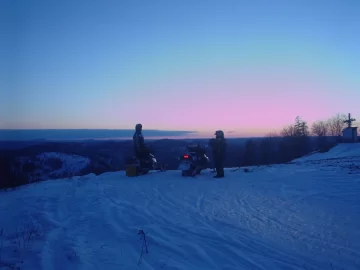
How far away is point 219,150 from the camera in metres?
13.6

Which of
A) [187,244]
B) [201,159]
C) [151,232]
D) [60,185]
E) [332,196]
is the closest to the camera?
[187,244]

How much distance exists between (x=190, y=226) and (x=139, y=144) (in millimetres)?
8470

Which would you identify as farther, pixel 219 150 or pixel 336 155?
pixel 336 155

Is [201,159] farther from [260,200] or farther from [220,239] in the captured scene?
[220,239]

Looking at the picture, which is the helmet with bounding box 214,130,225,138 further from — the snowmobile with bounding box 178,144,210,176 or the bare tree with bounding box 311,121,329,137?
the bare tree with bounding box 311,121,329,137

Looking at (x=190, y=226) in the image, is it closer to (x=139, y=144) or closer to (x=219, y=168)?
(x=219, y=168)

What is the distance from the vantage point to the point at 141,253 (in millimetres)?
4820

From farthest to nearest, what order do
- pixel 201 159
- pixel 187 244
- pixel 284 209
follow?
1. pixel 201 159
2. pixel 284 209
3. pixel 187 244

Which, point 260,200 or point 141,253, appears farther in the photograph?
point 260,200

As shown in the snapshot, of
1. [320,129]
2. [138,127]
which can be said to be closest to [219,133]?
[138,127]

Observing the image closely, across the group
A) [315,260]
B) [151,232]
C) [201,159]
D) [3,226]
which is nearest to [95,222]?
[151,232]

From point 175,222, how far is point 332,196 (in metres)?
4.82

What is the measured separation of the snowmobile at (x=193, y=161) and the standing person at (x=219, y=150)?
2.81 ft

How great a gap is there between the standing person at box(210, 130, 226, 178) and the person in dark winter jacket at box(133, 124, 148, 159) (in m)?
3.30
